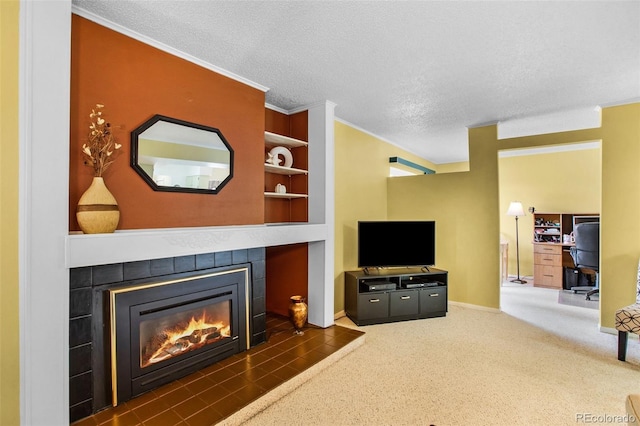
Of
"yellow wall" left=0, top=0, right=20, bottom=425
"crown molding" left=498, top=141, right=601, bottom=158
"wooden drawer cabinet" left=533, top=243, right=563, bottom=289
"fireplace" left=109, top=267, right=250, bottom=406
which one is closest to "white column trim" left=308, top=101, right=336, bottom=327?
"fireplace" left=109, top=267, right=250, bottom=406

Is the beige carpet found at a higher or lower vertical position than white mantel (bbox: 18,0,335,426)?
lower

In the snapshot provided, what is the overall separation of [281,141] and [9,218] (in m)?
2.34

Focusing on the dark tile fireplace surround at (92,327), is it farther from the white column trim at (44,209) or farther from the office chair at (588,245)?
the office chair at (588,245)

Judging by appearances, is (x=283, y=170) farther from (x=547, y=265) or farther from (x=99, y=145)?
(x=547, y=265)

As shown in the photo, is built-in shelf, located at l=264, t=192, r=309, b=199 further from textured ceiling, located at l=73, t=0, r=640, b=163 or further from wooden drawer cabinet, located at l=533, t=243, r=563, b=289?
wooden drawer cabinet, located at l=533, t=243, r=563, b=289

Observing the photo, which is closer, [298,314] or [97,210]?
[97,210]

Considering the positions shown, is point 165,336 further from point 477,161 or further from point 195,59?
point 477,161

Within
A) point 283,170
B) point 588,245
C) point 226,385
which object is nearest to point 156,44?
point 283,170

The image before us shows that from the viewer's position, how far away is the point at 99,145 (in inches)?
75.3

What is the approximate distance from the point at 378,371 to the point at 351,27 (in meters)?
2.60

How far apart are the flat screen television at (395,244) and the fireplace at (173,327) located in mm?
1741

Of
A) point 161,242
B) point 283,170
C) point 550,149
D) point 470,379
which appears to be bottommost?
point 470,379

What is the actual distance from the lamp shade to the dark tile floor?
4.37 meters

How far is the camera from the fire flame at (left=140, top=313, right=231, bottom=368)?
223cm
